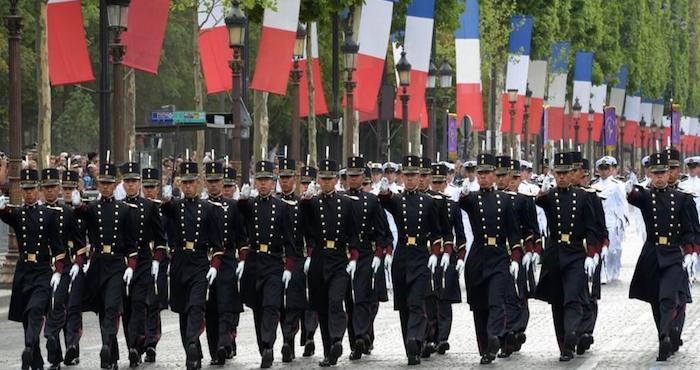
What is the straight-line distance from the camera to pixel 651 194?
1914 centimetres

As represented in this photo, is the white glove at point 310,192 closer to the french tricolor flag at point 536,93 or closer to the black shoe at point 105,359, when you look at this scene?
the black shoe at point 105,359

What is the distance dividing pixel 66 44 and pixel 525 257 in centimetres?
1144

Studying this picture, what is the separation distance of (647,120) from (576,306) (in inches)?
3841

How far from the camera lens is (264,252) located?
18188 millimetres

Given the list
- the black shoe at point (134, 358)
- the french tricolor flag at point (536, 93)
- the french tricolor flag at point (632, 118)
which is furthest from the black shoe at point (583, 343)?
the french tricolor flag at point (632, 118)

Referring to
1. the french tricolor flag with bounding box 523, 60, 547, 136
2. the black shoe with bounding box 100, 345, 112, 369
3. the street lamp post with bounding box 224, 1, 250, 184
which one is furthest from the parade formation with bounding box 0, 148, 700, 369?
the french tricolor flag with bounding box 523, 60, 547, 136

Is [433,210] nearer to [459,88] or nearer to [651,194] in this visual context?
[651,194]

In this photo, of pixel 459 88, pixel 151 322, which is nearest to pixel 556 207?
pixel 151 322

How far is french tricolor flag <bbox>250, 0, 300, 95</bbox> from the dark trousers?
17474 mm

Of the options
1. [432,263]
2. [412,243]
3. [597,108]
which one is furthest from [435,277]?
[597,108]

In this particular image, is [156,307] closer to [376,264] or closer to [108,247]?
[108,247]

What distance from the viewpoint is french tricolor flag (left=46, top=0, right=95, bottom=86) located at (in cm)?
2806

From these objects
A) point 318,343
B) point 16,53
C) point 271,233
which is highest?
point 16,53

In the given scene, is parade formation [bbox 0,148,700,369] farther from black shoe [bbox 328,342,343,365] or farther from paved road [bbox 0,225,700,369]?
paved road [bbox 0,225,700,369]
